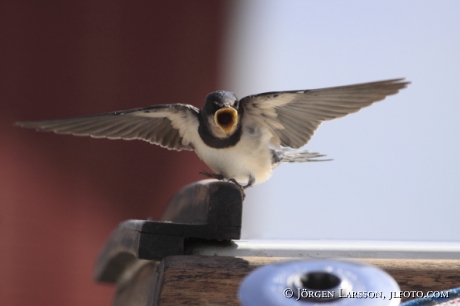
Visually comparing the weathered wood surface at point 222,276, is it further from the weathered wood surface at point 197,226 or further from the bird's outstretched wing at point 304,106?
the bird's outstretched wing at point 304,106

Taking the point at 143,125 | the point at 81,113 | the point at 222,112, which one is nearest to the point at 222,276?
the point at 222,112

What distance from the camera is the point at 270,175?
229 centimetres

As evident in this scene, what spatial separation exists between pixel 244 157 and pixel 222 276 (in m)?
0.95

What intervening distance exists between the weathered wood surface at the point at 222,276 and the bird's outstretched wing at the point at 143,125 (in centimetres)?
90

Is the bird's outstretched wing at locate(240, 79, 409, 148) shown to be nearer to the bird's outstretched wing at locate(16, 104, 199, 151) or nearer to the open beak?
the open beak

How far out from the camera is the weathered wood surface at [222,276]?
117cm

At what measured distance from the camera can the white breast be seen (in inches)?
83.1

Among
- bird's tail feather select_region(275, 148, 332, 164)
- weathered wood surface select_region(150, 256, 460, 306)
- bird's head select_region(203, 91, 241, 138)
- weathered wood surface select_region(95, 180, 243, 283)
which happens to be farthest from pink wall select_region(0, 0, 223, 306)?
weathered wood surface select_region(150, 256, 460, 306)

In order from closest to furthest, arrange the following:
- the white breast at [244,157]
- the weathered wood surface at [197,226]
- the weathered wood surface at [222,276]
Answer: the weathered wood surface at [222,276]
the weathered wood surface at [197,226]
the white breast at [244,157]

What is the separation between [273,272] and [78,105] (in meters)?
3.52

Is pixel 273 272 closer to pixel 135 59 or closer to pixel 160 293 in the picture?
pixel 160 293

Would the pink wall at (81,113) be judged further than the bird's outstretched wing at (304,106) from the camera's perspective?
Yes

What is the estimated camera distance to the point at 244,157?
2.13 m

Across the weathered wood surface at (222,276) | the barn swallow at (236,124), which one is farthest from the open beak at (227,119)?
the weathered wood surface at (222,276)
